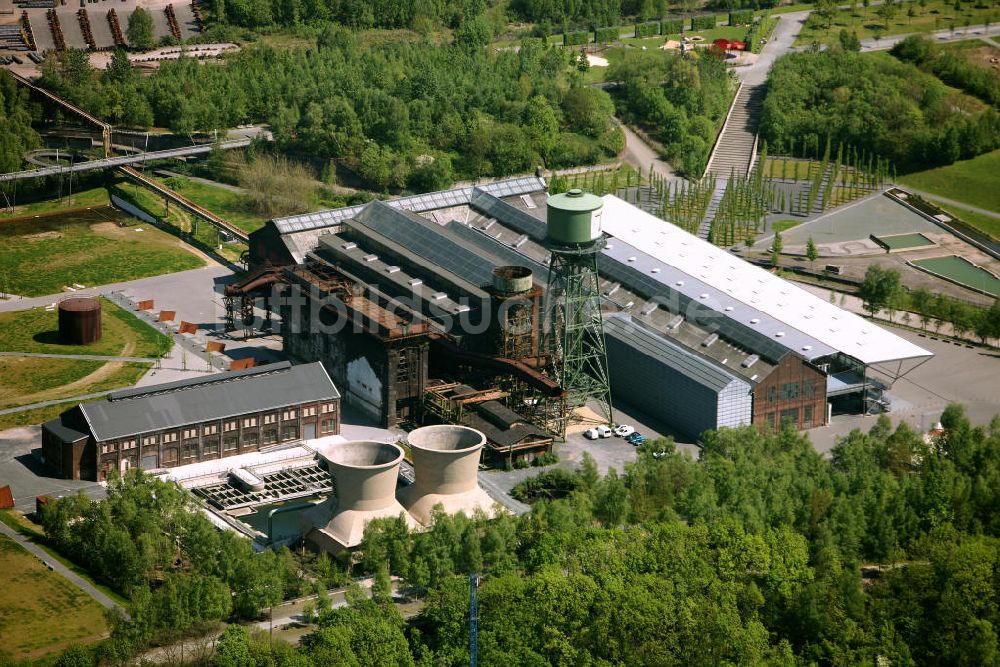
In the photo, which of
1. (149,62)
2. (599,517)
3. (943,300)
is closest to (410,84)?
(149,62)

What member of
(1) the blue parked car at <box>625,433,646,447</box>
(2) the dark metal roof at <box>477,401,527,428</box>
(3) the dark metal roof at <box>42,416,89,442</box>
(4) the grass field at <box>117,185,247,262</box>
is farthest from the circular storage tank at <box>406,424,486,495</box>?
(4) the grass field at <box>117,185,247,262</box>

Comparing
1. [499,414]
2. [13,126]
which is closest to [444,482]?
[499,414]

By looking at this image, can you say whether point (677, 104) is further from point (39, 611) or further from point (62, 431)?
point (39, 611)

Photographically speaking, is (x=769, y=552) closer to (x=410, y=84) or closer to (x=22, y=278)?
(x=22, y=278)

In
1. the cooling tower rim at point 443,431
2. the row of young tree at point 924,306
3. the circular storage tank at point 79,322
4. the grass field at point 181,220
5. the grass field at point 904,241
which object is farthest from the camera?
the grass field at point 904,241

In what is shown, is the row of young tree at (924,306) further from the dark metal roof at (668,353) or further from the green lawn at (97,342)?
the green lawn at (97,342)

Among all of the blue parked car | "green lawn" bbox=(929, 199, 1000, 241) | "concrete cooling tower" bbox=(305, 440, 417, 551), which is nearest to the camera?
"concrete cooling tower" bbox=(305, 440, 417, 551)

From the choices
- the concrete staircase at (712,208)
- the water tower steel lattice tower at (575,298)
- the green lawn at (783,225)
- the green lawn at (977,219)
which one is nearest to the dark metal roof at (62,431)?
the water tower steel lattice tower at (575,298)

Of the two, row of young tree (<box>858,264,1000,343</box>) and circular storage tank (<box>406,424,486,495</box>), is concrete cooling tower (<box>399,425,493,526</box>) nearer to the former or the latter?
circular storage tank (<box>406,424,486,495</box>)
